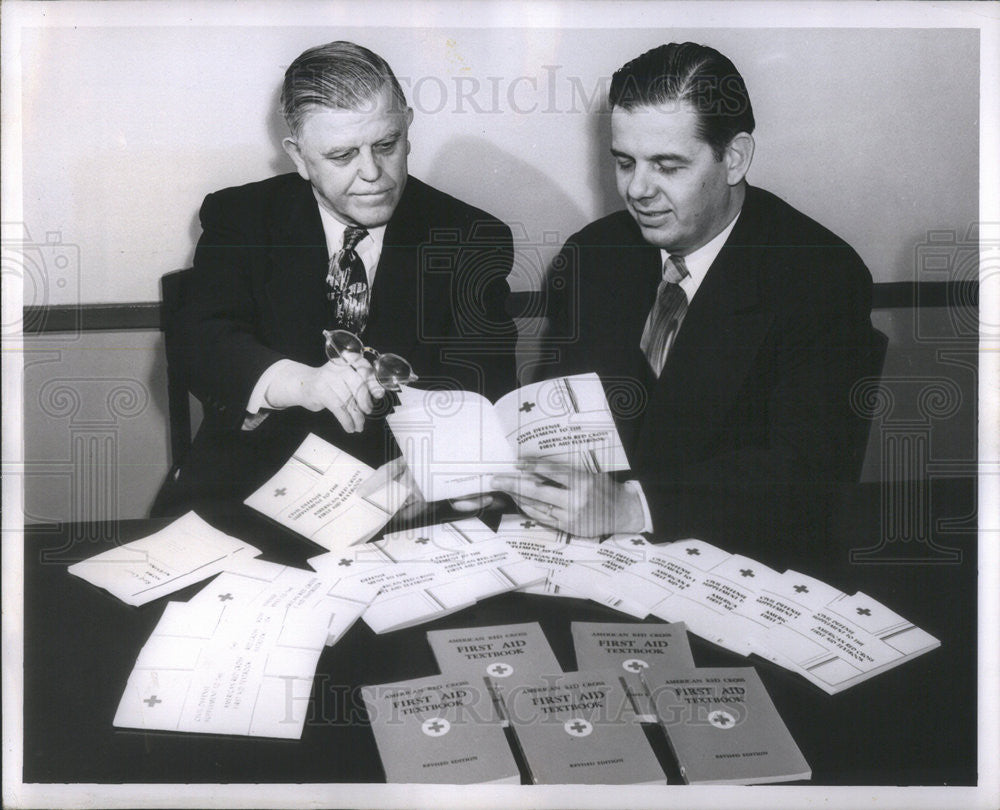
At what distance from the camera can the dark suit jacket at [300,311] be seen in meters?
1.59

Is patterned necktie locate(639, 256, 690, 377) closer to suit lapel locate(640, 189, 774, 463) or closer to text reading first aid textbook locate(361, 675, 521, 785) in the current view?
suit lapel locate(640, 189, 774, 463)

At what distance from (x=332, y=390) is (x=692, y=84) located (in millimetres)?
747

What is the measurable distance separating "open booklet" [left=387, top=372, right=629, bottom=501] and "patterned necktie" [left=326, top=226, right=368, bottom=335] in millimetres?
145

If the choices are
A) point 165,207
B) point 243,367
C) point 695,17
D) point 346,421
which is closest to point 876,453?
point 695,17

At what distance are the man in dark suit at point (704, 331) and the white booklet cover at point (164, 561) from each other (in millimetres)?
474

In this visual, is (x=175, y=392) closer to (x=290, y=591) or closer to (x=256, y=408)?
(x=256, y=408)

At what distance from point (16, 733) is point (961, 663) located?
146 cm

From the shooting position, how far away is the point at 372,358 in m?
1.60

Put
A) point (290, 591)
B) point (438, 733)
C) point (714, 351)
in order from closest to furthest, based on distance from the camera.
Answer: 1. point (438, 733)
2. point (290, 591)
3. point (714, 351)

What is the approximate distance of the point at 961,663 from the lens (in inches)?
59.7

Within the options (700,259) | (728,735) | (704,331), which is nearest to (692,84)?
(700,259)

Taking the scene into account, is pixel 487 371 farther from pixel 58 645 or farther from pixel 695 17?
pixel 58 645

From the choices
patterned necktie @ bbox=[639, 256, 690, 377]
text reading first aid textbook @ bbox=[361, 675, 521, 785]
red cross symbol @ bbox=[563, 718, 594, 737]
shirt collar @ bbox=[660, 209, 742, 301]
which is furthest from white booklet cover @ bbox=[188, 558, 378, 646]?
shirt collar @ bbox=[660, 209, 742, 301]

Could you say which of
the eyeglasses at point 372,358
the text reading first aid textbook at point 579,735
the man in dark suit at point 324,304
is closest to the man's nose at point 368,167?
the man in dark suit at point 324,304
